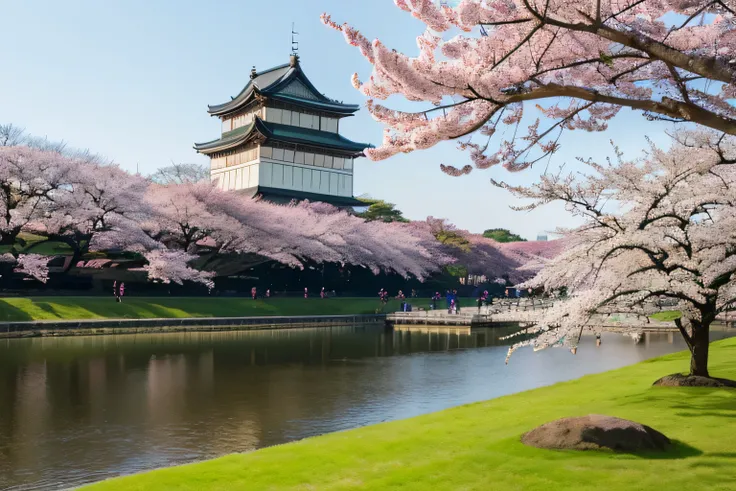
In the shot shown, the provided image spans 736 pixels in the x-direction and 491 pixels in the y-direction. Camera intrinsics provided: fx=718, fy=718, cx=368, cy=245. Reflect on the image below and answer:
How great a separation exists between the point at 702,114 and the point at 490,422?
6749 mm

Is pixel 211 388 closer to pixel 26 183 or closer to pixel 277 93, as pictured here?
pixel 26 183

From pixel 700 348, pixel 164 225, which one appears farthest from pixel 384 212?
pixel 700 348

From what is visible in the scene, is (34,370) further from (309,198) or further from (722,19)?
(309,198)

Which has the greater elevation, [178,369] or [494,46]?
[494,46]

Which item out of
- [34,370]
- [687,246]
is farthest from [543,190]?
[34,370]

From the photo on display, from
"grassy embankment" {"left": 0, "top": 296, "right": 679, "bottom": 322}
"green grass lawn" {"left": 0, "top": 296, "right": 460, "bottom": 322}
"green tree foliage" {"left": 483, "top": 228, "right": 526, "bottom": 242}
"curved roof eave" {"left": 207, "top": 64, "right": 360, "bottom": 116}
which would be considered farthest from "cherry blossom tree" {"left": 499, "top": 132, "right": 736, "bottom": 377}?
"green tree foliage" {"left": 483, "top": 228, "right": 526, "bottom": 242}

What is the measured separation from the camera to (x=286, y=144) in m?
60.5

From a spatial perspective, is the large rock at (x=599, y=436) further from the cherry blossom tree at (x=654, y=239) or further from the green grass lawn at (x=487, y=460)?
the cherry blossom tree at (x=654, y=239)

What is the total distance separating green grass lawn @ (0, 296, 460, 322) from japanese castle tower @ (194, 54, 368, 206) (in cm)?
1394

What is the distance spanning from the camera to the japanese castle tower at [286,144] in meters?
59.4

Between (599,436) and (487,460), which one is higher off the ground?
(599,436)

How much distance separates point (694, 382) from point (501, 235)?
88.7 metres

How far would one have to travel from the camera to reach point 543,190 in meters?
12.3

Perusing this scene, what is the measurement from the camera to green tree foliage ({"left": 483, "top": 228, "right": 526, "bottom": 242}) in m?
102
